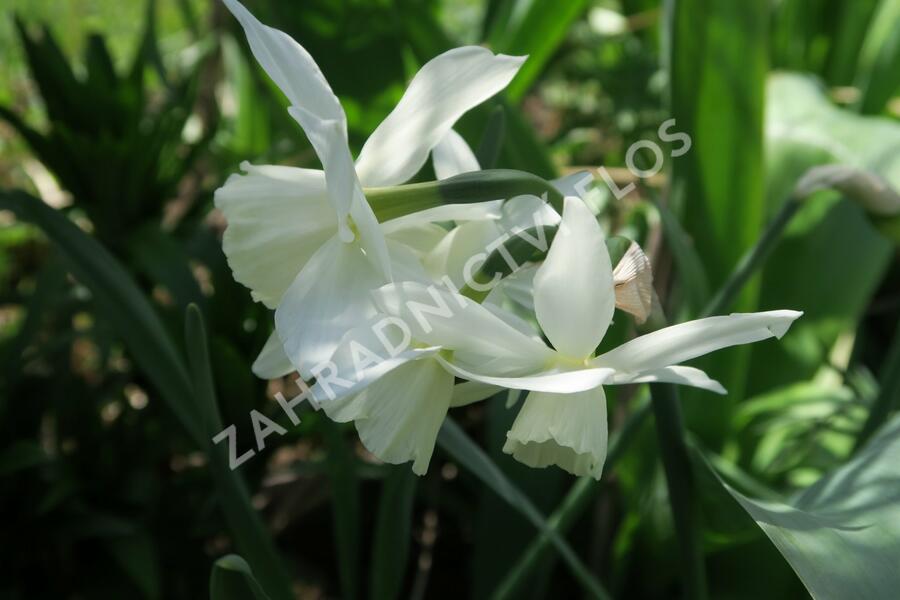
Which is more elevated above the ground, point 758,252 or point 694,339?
point 694,339

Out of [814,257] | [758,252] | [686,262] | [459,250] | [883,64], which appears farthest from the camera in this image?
[883,64]

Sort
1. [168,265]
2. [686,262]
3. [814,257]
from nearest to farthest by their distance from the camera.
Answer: [686,262], [168,265], [814,257]

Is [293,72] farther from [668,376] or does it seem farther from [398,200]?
[668,376]

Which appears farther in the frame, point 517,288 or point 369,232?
point 517,288

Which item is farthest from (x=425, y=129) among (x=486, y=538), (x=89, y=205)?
(x=89, y=205)

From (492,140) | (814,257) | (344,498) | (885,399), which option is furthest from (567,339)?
(814,257)

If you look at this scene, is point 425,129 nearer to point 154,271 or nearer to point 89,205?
point 154,271

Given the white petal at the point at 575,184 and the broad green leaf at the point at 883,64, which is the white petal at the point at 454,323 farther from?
the broad green leaf at the point at 883,64

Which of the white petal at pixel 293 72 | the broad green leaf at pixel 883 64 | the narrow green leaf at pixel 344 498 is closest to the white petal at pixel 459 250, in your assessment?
the white petal at pixel 293 72
